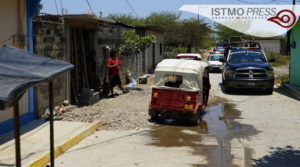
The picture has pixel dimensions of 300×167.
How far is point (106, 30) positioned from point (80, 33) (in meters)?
2.29

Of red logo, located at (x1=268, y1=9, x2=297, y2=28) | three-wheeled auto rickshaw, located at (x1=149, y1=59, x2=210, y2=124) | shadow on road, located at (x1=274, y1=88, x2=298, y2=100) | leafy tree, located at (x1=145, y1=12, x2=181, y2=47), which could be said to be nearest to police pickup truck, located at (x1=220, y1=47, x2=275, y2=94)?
shadow on road, located at (x1=274, y1=88, x2=298, y2=100)

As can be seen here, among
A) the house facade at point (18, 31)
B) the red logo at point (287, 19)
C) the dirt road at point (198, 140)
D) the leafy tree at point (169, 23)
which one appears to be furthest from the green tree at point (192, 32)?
the house facade at point (18, 31)

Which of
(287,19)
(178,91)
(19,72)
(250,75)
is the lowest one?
(250,75)

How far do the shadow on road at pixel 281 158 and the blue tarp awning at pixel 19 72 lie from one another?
13.3 ft

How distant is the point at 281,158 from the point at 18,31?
651cm

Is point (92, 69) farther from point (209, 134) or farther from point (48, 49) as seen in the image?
point (209, 134)

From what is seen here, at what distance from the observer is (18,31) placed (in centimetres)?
841

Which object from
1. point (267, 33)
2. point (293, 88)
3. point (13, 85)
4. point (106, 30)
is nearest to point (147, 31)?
point (106, 30)

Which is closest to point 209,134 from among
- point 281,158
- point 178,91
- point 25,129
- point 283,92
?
point 178,91

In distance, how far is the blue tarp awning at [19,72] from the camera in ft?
11.5

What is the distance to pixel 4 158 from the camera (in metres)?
6.15

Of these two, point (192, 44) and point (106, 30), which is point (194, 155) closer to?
point (106, 30)

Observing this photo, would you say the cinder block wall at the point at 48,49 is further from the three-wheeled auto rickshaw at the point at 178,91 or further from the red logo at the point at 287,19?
the red logo at the point at 287,19

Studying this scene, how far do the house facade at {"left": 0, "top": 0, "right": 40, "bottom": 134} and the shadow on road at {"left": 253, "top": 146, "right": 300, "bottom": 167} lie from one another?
17.7ft
